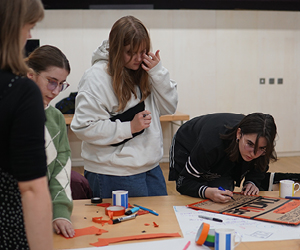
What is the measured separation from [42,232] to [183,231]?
750mm

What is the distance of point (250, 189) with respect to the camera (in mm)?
2090

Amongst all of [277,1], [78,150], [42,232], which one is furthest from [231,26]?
[42,232]

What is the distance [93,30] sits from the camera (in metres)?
5.35

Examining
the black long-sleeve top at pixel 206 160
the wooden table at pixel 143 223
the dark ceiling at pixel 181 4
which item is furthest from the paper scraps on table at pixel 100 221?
the dark ceiling at pixel 181 4

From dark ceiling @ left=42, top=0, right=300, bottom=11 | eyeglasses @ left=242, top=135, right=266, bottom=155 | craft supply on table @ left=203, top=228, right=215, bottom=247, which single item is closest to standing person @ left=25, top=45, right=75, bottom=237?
craft supply on table @ left=203, top=228, right=215, bottom=247

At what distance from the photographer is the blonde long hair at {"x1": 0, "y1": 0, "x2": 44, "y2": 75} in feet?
2.77

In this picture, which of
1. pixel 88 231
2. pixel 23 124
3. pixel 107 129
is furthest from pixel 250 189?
pixel 23 124

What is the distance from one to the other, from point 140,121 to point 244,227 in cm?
71

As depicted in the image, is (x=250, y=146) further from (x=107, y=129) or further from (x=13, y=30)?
(x=13, y=30)

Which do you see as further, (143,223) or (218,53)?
(218,53)

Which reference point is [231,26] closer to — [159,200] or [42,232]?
[159,200]

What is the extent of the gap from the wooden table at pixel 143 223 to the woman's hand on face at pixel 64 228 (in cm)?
2

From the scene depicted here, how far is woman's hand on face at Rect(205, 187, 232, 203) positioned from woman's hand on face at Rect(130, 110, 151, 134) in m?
0.46

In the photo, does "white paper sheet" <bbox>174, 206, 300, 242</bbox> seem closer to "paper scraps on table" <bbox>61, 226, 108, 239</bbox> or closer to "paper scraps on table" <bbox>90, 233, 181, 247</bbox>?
"paper scraps on table" <bbox>90, 233, 181, 247</bbox>
